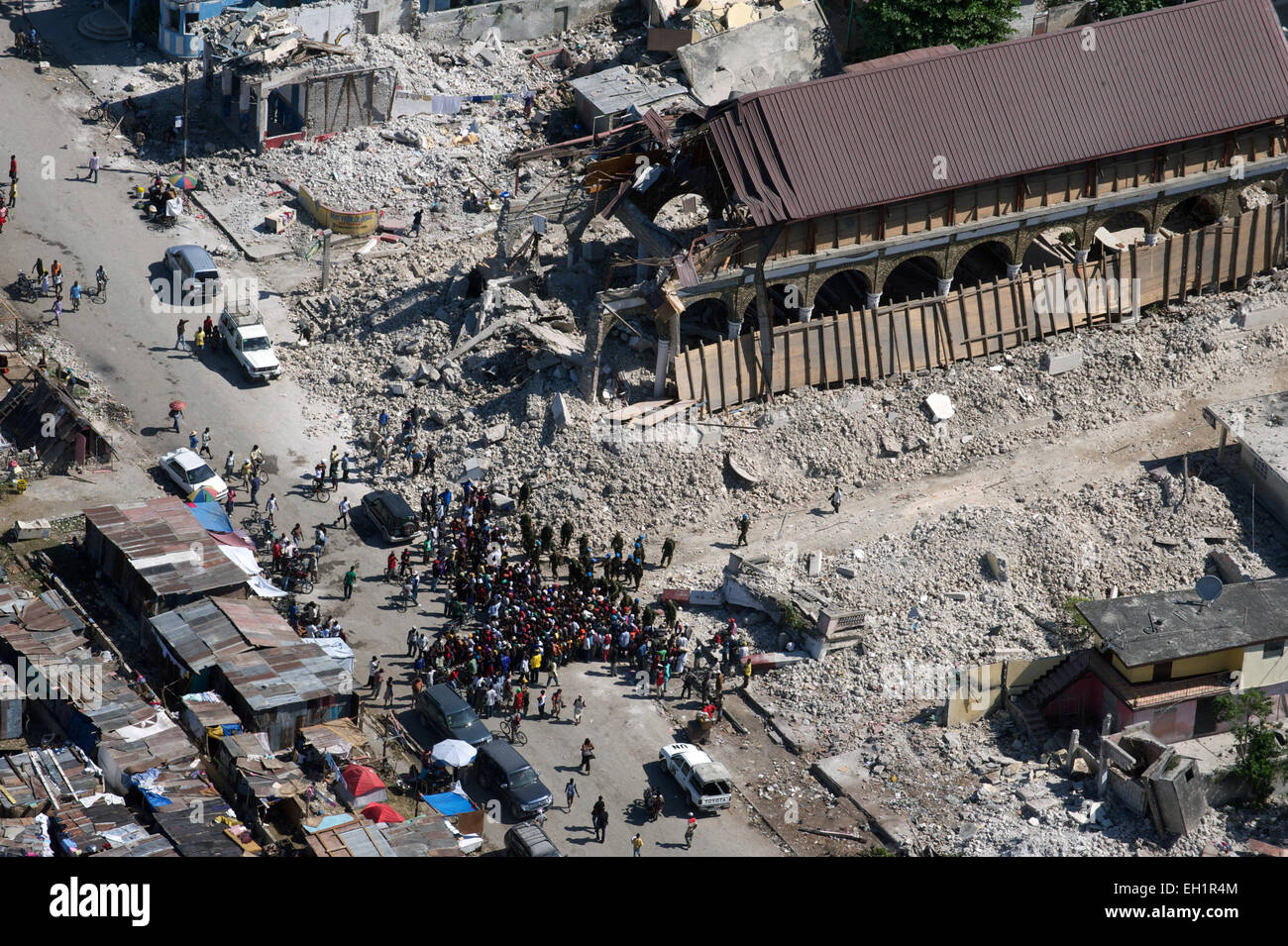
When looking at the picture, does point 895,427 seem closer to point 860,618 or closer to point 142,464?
point 860,618

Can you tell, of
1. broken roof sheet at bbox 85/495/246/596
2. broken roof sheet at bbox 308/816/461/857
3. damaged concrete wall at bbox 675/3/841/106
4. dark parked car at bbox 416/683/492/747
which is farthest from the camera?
damaged concrete wall at bbox 675/3/841/106

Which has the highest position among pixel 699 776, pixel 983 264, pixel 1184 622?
pixel 983 264

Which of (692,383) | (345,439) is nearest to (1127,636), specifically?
(692,383)

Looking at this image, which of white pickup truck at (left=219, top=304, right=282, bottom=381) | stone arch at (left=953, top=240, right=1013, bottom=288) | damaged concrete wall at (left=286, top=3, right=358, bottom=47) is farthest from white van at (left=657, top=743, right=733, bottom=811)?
damaged concrete wall at (left=286, top=3, right=358, bottom=47)

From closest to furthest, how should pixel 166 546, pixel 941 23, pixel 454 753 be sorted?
pixel 454 753
pixel 166 546
pixel 941 23

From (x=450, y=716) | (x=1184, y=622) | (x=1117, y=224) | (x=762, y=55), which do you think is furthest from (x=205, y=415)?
(x=1117, y=224)

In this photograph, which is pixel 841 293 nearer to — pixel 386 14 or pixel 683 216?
pixel 683 216

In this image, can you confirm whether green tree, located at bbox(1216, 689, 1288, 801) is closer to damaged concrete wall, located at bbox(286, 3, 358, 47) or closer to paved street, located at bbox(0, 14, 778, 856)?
paved street, located at bbox(0, 14, 778, 856)
